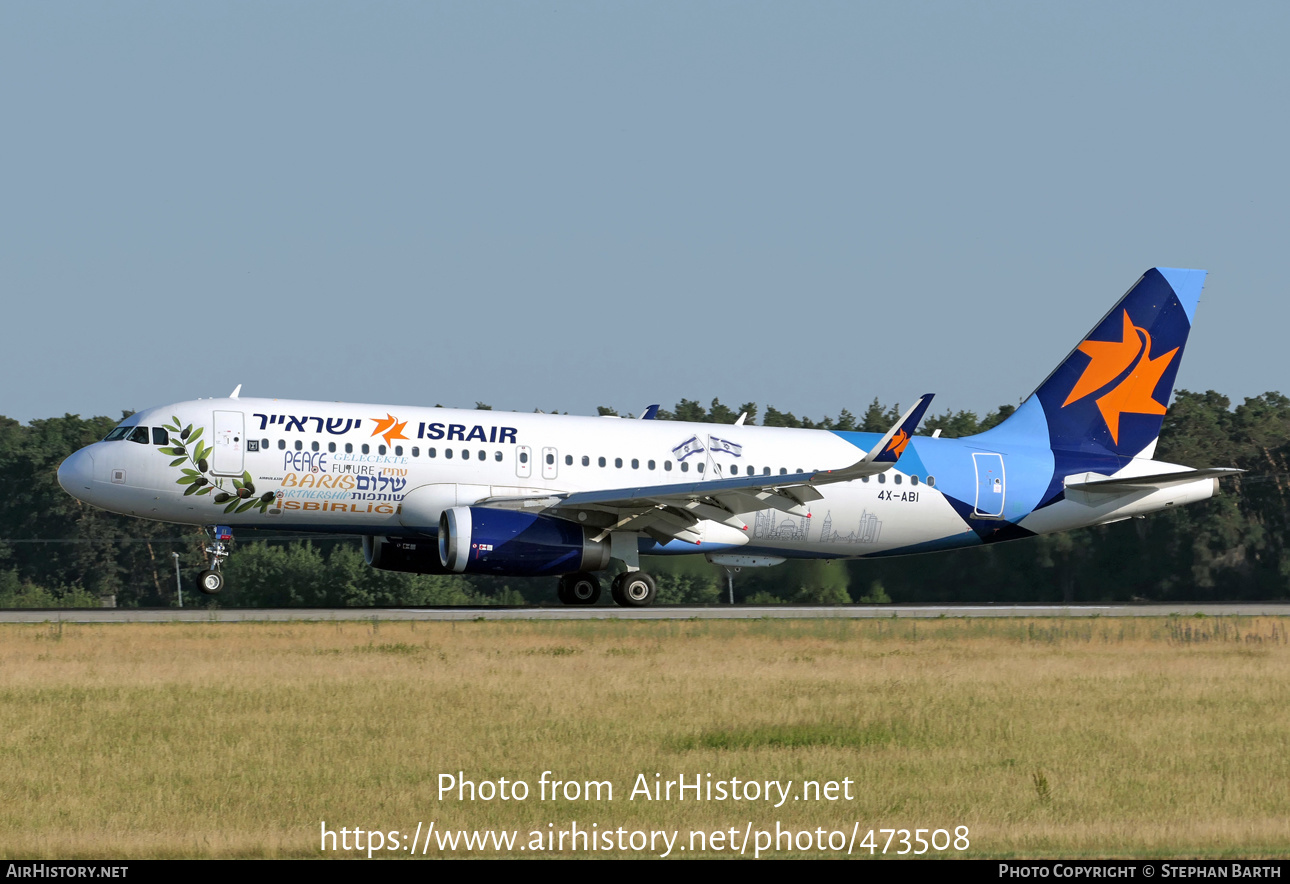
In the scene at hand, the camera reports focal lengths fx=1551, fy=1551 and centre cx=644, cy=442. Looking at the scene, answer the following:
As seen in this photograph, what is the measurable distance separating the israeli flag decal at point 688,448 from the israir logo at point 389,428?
19.5ft

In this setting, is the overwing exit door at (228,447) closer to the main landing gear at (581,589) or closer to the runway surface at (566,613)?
the runway surface at (566,613)

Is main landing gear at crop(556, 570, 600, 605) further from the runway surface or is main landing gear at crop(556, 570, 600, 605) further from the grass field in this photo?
the grass field

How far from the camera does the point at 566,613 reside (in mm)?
31422

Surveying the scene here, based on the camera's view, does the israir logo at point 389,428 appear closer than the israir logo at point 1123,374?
Yes

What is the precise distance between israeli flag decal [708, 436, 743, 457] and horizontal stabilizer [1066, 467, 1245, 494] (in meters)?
8.01

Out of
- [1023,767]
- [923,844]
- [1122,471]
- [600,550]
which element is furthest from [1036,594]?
[923,844]

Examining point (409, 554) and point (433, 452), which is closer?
point (433, 452)

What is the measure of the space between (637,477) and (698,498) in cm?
246

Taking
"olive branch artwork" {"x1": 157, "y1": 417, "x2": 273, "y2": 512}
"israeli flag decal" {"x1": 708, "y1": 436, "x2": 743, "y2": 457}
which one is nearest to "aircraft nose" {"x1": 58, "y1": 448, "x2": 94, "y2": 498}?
→ "olive branch artwork" {"x1": 157, "y1": 417, "x2": 273, "y2": 512}

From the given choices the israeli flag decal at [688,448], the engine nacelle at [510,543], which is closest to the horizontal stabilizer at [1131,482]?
the israeli flag decal at [688,448]

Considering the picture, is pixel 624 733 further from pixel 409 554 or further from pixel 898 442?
pixel 409 554

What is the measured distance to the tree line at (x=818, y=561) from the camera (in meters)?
44.8

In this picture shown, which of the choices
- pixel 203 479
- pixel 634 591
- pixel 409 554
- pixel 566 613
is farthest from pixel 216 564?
pixel 634 591
